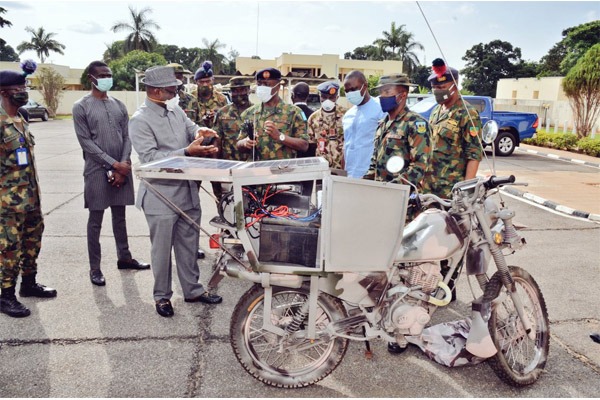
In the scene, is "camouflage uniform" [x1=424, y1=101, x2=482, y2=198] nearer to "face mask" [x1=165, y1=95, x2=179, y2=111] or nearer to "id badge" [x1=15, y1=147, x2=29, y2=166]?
"face mask" [x1=165, y1=95, x2=179, y2=111]

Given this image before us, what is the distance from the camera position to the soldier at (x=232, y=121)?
518cm

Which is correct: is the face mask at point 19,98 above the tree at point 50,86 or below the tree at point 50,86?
below

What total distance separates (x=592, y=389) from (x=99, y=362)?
300 centimetres

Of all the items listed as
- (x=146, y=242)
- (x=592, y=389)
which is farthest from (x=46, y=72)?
(x=592, y=389)

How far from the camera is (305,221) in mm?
2691

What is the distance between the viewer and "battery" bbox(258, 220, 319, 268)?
261cm

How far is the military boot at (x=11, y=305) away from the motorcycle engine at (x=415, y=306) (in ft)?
9.09

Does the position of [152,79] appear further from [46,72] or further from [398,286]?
[46,72]

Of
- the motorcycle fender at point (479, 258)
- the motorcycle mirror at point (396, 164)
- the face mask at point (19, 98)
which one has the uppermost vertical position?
the face mask at point (19, 98)

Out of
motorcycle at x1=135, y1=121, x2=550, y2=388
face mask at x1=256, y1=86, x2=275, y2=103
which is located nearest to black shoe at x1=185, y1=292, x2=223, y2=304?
motorcycle at x1=135, y1=121, x2=550, y2=388

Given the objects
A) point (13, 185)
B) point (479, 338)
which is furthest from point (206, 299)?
point (479, 338)

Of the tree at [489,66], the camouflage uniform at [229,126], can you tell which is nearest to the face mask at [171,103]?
the camouflage uniform at [229,126]

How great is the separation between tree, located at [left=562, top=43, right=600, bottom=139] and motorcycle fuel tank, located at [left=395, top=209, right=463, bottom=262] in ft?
50.1

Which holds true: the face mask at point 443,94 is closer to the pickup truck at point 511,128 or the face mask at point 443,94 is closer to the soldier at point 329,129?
the soldier at point 329,129
